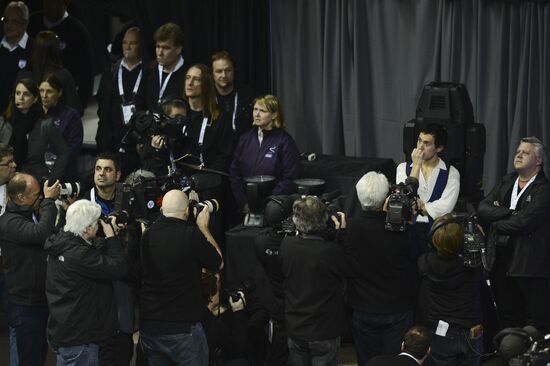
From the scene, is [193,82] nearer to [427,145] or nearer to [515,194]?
[427,145]

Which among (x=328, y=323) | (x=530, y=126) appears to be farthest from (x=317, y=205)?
(x=530, y=126)

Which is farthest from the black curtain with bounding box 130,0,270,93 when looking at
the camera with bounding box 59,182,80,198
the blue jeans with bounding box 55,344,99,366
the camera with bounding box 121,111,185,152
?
the blue jeans with bounding box 55,344,99,366

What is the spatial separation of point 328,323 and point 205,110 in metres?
2.35

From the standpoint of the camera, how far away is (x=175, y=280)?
7.19 m

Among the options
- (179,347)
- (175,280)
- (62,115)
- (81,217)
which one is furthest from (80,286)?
(62,115)

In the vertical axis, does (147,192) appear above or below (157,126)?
below

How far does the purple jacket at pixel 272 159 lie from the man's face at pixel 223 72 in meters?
0.52

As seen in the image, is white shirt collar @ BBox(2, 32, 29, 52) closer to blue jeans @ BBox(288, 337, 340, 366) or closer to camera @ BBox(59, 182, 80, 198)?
camera @ BBox(59, 182, 80, 198)

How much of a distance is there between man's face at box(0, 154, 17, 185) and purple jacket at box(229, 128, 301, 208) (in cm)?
155

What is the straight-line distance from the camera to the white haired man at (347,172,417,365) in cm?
743

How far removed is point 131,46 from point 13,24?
42.4 inches

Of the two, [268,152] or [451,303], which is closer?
[451,303]

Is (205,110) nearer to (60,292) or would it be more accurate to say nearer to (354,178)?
(354,178)

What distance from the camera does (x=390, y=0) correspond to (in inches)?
397
